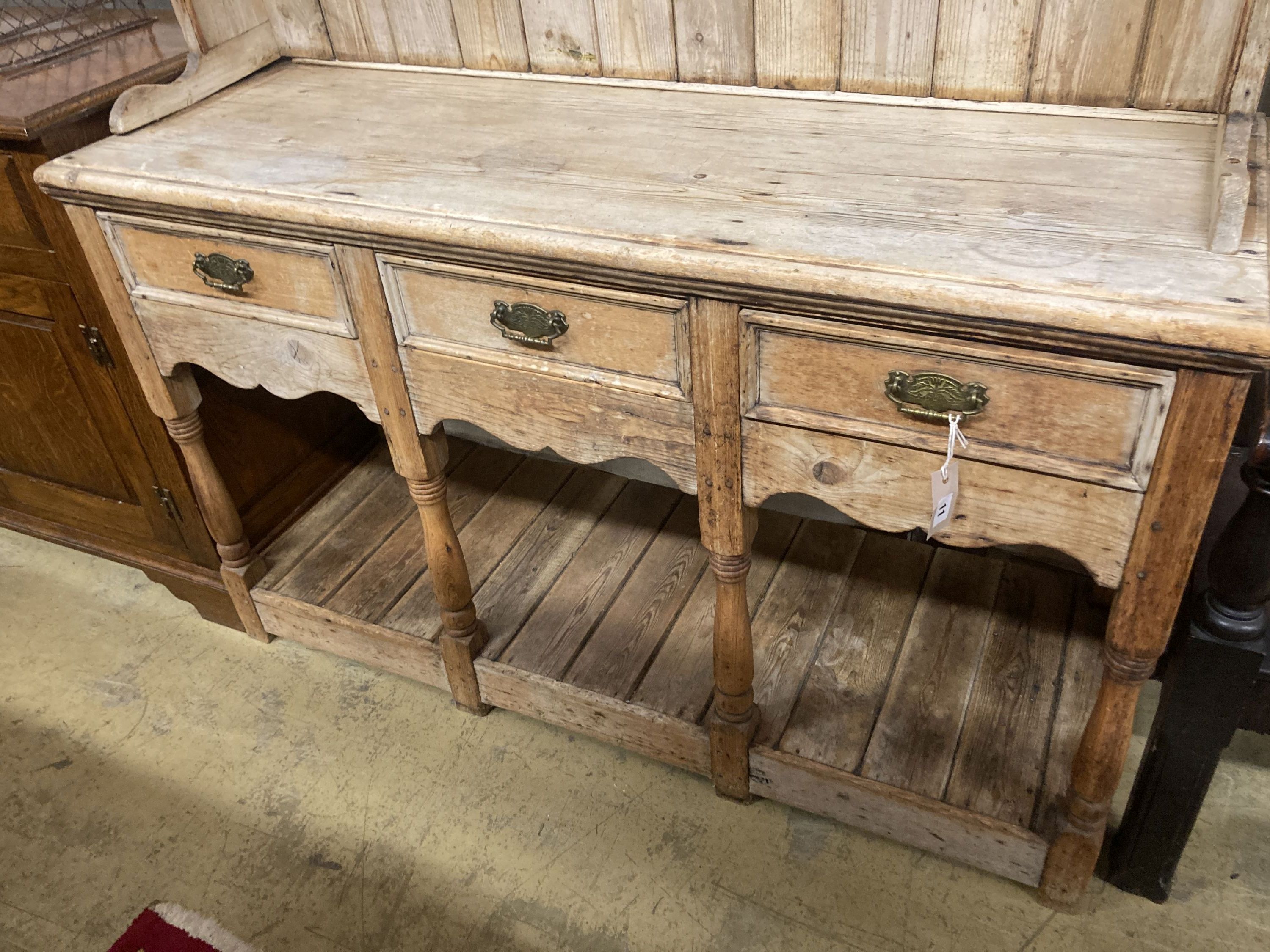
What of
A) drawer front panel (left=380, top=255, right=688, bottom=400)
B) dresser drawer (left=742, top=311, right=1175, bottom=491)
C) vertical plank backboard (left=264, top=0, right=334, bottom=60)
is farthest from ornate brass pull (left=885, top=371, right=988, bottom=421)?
vertical plank backboard (left=264, top=0, right=334, bottom=60)

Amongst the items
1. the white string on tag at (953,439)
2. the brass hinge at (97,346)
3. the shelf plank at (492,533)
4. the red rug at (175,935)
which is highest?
the white string on tag at (953,439)

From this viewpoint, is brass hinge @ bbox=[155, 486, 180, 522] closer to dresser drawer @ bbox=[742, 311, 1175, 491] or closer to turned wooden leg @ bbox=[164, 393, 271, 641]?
turned wooden leg @ bbox=[164, 393, 271, 641]

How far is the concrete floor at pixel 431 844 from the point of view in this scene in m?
1.62

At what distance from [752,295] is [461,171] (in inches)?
20.0

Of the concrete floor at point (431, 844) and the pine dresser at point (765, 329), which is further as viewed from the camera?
the concrete floor at point (431, 844)

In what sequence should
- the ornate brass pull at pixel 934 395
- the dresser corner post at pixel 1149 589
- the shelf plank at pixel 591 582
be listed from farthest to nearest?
the shelf plank at pixel 591 582
the ornate brass pull at pixel 934 395
the dresser corner post at pixel 1149 589

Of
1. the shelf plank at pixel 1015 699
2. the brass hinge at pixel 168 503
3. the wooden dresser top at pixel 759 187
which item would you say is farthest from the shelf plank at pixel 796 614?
the brass hinge at pixel 168 503

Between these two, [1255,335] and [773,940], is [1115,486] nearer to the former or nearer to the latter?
[1255,335]

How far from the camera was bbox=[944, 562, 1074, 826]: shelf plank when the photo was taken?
1613 millimetres

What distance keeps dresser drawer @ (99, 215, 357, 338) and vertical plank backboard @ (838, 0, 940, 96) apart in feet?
2.74

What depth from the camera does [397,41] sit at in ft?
6.06

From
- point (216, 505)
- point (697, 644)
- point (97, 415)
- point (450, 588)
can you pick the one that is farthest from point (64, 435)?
point (697, 644)

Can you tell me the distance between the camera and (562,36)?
1.72 metres

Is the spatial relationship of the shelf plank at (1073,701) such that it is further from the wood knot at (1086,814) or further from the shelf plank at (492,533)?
the shelf plank at (492,533)
